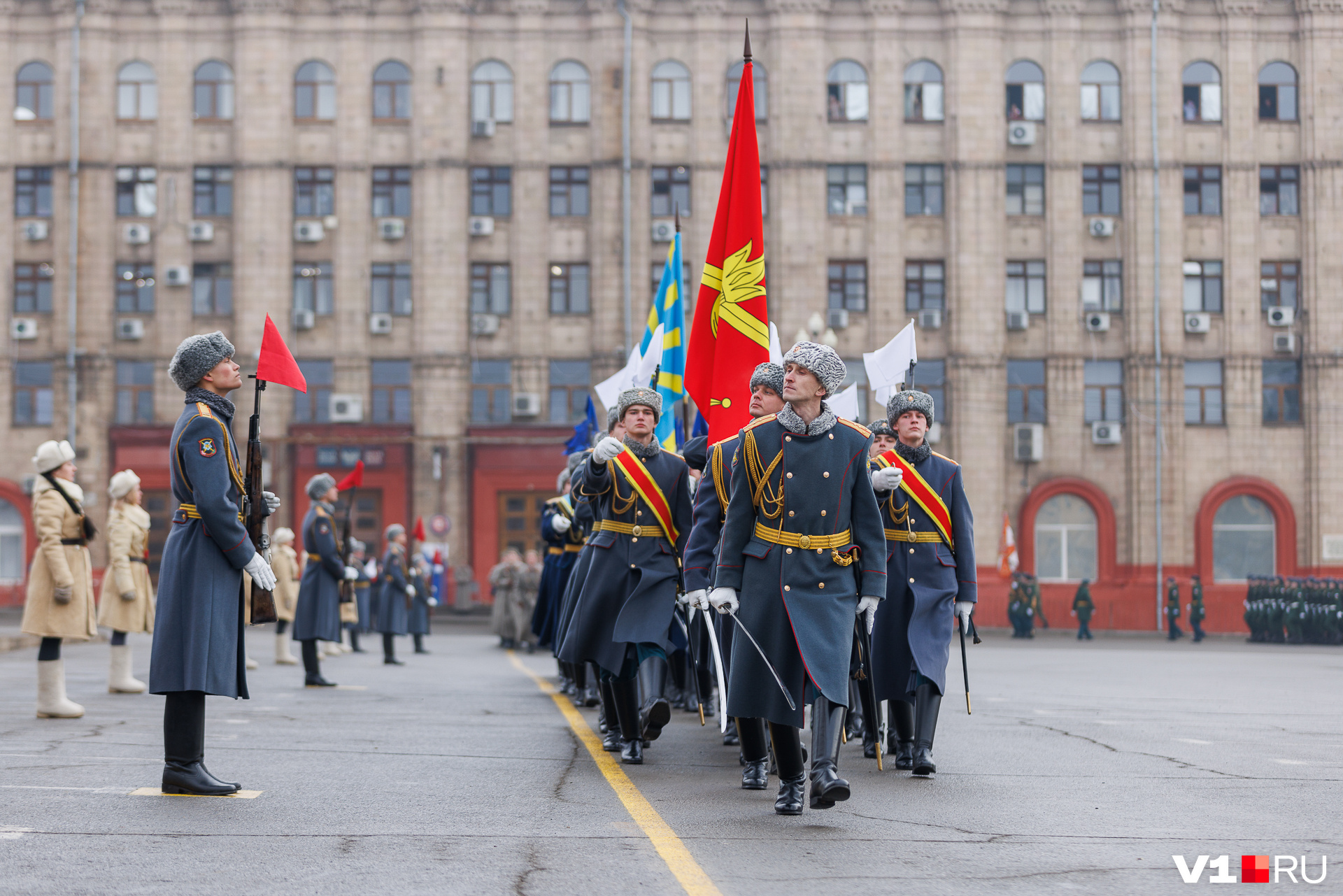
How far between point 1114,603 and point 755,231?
29.1m

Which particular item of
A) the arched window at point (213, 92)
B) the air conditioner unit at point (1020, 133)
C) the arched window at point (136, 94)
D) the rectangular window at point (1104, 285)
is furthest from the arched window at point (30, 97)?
the rectangular window at point (1104, 285)

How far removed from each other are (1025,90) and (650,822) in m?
37.6

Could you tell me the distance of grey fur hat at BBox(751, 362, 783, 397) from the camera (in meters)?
7.82

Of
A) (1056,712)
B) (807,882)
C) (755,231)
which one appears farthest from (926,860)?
(1056,712)

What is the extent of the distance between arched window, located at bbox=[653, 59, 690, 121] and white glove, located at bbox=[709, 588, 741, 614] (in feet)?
116

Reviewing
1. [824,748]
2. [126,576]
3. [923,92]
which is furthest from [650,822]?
[923,92]

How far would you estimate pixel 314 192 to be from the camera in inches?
1628

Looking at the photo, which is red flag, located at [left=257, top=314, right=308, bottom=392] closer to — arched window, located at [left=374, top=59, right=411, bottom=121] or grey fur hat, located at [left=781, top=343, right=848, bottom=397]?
grey fur hat, located at [left=781, top=343, right=848, bottom=397]

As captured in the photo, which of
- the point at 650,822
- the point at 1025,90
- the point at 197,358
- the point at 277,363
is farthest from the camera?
the point at 1025,90

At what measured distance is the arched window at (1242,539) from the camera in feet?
134

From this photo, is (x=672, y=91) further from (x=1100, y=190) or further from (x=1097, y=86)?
(x=1100, y=190)

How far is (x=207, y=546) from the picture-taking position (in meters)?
7.48

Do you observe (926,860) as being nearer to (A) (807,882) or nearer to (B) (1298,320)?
(A) (807,882)

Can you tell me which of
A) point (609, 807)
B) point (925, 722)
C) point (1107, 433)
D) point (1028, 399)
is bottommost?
point (609, 807)
